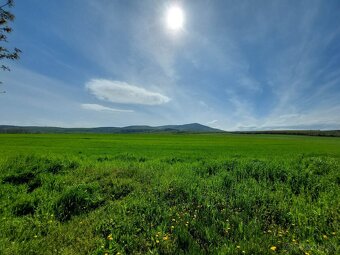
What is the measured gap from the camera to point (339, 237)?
471cm

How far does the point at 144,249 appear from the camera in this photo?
178 inches

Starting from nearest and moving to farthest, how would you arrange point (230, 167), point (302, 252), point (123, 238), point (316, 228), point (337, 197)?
point (302, 252) < point (123, 238) < point (316, 228) < point (337, 197) < point (230, 167)

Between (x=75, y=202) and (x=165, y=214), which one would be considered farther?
(x=75, y=202)

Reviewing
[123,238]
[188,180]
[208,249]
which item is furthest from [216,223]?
[188,180]

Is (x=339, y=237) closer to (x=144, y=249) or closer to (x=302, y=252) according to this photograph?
(x=302, y=252)

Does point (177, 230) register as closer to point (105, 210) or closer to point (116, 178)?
point (105, 210)

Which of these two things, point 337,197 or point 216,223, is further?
point 337,197

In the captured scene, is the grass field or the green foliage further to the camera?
the green foliage

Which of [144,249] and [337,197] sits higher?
[337,197]

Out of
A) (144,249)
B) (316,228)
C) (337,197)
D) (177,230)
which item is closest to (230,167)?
(337,197)

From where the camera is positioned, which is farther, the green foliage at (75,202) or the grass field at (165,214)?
the green foliage at (75,202)

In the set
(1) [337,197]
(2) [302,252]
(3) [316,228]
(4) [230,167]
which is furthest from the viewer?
(4) [230,167]

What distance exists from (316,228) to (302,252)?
1.49m

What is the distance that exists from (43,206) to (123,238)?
3.45 meters
